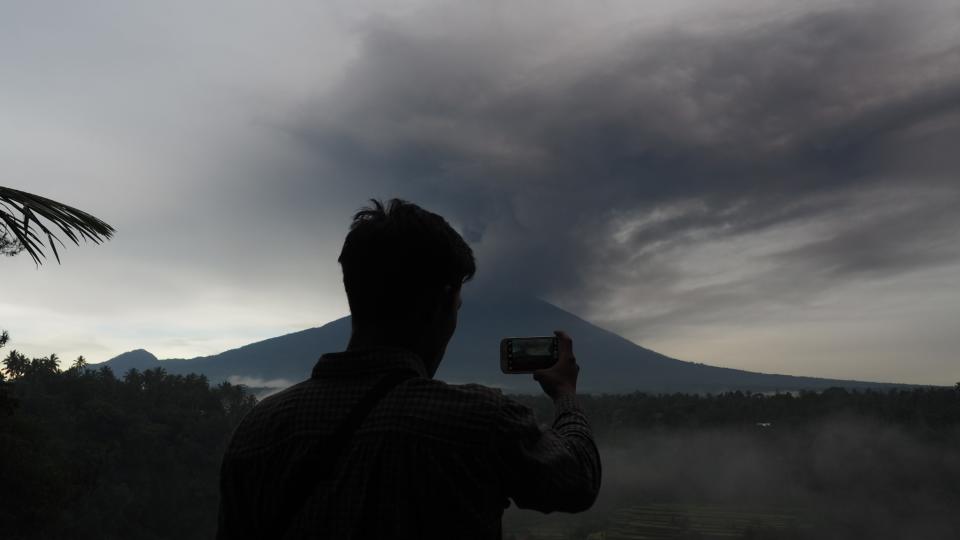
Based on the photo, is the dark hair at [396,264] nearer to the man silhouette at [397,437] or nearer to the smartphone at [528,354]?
the man silhouette at [397,437]

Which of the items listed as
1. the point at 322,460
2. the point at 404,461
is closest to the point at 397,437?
the point at 404,461

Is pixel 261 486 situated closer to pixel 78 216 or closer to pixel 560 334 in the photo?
pixel 560 334

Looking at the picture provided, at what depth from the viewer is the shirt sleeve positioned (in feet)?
6.53

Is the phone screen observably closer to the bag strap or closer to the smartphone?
the smartphone

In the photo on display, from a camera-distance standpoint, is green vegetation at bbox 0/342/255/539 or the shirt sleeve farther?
green vegetation at bbox 0/342/255/539

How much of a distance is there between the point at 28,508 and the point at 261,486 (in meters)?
33.6

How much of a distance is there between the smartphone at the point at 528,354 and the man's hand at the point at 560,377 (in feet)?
0.16

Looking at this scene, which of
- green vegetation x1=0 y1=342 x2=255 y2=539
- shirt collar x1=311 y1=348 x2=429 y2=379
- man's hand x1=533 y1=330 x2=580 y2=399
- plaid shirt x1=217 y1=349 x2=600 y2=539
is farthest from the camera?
green vegetation x1=0 y1=342 x2=255 y2=539

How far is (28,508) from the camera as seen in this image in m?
29.9

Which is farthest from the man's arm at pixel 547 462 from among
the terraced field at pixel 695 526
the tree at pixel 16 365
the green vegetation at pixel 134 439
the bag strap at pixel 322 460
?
the terraced field at pixel 695 526

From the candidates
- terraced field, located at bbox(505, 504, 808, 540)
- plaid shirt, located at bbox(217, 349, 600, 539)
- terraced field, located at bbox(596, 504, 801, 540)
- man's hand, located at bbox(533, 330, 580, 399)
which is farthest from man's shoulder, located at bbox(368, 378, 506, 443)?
terraced field, located at bbox(596, 504, 801, 540)

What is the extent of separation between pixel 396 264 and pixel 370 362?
28 cm

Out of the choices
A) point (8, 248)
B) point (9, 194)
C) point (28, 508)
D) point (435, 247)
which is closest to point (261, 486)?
point (435, 247)

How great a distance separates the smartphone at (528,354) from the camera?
8.66ft
